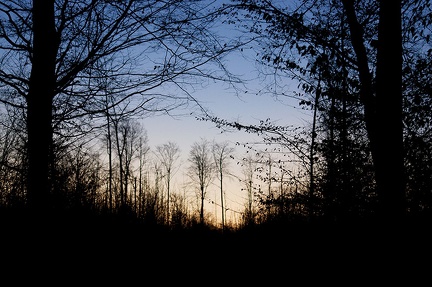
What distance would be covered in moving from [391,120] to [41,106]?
4263 mm

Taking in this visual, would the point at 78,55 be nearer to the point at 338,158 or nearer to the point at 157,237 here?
the point at 157,237

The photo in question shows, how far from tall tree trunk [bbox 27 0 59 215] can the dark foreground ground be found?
0.34 meters

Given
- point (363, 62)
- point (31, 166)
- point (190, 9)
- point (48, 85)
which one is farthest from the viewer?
point (363, 62)

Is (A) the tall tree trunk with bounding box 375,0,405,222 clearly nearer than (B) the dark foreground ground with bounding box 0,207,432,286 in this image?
No

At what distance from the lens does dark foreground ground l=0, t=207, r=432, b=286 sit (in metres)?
3.85

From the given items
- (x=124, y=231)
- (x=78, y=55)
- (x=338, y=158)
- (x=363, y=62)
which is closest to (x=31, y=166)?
(x=78, y=55)

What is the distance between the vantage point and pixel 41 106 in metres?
3.50

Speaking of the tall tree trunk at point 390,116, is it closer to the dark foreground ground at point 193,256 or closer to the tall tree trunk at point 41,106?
the dark foreground ground at point 193,256

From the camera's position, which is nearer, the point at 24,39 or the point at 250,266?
the point at 24,39

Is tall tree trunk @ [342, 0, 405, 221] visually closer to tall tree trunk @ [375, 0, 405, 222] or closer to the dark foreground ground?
tall tree trunk @ [375, 0, 405, 222]

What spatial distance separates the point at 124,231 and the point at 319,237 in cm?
438

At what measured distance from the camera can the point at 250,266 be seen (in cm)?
639

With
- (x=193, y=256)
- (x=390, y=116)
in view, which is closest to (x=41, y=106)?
(x=390, y=116)

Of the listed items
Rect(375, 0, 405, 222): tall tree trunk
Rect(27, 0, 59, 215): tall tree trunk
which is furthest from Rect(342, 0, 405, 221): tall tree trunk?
Rect(27, 0, 59, 215): tall tree trunk
